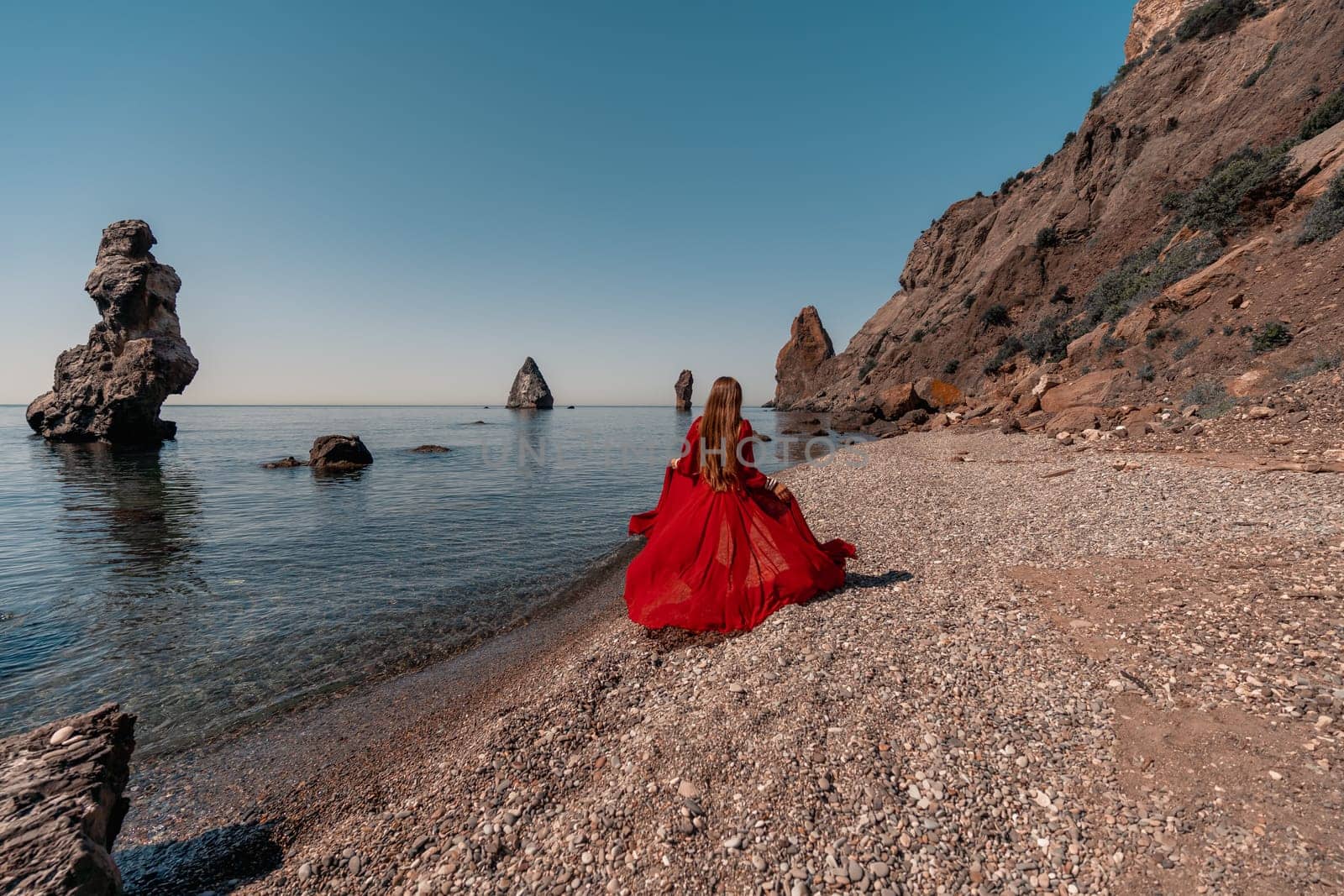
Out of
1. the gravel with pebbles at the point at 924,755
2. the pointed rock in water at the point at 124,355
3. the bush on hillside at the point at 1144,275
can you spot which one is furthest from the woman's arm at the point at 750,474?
the pointed rock in water at the point at 124,355

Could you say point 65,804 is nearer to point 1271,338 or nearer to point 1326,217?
point 1271,338

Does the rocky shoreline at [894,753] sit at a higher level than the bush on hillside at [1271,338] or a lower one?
lower

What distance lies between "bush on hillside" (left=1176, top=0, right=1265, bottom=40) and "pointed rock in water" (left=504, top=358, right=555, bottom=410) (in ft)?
412

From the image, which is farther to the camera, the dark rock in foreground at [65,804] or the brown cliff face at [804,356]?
the brown cliff face at [804,356]

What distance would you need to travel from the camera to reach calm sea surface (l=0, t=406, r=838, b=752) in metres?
6.77

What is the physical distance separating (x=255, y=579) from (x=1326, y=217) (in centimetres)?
2959

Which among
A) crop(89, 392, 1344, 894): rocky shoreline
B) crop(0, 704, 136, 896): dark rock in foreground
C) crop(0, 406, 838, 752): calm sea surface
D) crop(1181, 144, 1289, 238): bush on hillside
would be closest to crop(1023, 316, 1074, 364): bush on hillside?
crop(1181, 144, 1289, 238): bush on hillside

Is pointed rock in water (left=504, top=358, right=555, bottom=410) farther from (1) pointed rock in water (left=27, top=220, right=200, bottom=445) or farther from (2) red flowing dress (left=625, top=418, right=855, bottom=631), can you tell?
(2) red flowing dress (left=625, top=418, right=855, bottom=631)

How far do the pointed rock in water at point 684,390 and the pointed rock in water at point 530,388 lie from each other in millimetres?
38189

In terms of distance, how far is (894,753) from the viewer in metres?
3.61

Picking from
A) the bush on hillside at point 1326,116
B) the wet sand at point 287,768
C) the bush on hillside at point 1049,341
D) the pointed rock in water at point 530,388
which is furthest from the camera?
the pointed rock in water at point 530,388

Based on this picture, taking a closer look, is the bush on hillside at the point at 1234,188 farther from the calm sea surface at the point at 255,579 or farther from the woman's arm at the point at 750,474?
the woman's arm at the point at 750,474

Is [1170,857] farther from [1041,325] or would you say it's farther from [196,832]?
[1041,325]

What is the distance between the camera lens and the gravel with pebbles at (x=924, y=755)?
9.23 ft
